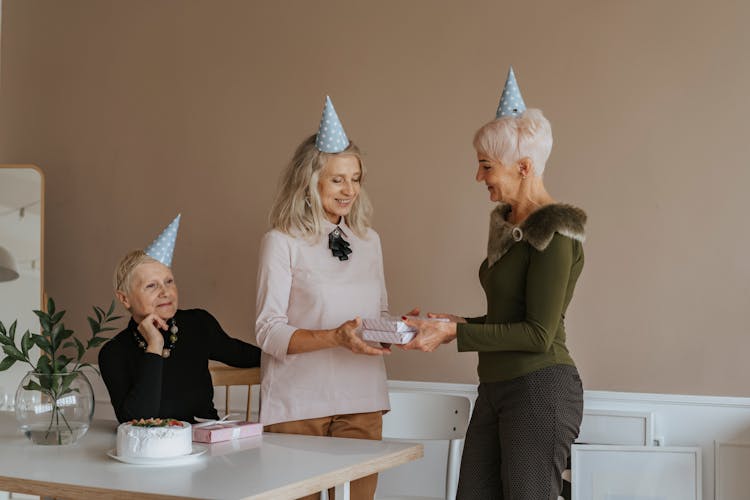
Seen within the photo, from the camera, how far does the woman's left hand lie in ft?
7.64

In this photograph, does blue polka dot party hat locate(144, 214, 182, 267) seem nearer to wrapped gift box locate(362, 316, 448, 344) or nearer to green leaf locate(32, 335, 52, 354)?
green leaf locate(32, 335, 52, 354)

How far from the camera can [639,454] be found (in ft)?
9.43

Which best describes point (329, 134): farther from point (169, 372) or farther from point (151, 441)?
point (151, 441)

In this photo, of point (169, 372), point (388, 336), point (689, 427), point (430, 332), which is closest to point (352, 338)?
point (388, 336)

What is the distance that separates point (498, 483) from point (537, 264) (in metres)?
0.56

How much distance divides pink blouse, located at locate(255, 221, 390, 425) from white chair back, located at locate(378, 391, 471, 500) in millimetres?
264

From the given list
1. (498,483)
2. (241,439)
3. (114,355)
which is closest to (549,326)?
(498,483)

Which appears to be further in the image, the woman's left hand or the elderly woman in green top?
the woman's left hand

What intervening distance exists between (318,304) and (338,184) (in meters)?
0.34

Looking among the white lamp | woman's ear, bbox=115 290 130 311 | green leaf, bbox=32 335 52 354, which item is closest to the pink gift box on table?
green leaf, bbox=32 335 52 354

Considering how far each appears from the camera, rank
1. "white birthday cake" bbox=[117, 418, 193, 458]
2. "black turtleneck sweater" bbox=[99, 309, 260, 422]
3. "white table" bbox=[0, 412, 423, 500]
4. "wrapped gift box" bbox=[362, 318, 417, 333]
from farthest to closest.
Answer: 1. "black turtleneck sweater" bbox=[99, 309, 260, 422]
2. "wrapped gift box" bbox=[362, 318, 417, 333]
3. "white birthday cake" bbox=[117, 418, 193, 458]
4. "white table" bbox=[0, 412, 423, 500]

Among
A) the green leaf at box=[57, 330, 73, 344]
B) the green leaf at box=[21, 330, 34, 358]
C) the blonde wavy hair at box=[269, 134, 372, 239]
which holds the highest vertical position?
the blonde wavy hair at box=[269, 134, 372, 239]

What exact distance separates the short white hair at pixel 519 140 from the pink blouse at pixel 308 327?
0.57 meters

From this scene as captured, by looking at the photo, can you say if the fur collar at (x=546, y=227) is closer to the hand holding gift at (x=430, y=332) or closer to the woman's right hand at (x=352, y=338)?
the hand holding gift at (x=430, y=332)
